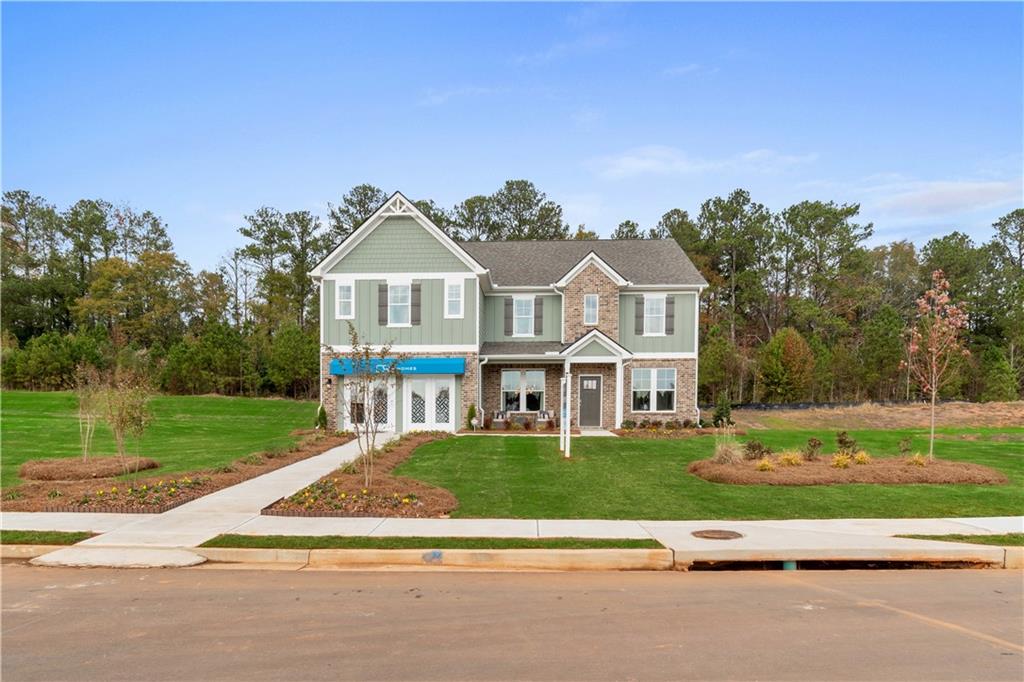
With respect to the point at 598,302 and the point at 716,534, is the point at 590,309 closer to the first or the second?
the point at 598,302

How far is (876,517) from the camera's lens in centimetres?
960

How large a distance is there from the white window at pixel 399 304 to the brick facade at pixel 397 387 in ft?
5.70

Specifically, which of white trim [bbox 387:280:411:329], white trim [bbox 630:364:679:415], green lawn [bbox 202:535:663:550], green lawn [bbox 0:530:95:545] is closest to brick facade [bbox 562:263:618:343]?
white trim [bbox 630:364:679:415]

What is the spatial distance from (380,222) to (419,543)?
715 inches

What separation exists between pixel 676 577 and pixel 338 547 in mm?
4038

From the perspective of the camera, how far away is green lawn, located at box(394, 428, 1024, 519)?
9969 millimetres

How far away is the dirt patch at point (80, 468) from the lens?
12617mm

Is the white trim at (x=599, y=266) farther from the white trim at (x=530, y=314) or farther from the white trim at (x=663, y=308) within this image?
the white trim at (x=530, y=314)

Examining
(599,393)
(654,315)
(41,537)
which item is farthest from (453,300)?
(41,537)

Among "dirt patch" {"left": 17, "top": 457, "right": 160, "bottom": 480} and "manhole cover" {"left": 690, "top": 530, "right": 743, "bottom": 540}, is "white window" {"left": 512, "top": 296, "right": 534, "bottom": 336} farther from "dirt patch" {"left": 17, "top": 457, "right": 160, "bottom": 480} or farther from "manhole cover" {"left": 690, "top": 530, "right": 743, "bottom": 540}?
"manhole cover" {"left": 690, "top": 530, "right": 743, "bottom": 540}

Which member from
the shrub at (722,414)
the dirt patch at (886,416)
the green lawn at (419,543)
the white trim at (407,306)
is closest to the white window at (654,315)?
the shrub at (722,414)

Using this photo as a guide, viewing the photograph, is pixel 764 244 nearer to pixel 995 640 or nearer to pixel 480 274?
pixel 480 274

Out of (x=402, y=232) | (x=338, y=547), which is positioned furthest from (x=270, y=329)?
(x=338, y=547)

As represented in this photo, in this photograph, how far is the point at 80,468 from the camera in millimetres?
13039
